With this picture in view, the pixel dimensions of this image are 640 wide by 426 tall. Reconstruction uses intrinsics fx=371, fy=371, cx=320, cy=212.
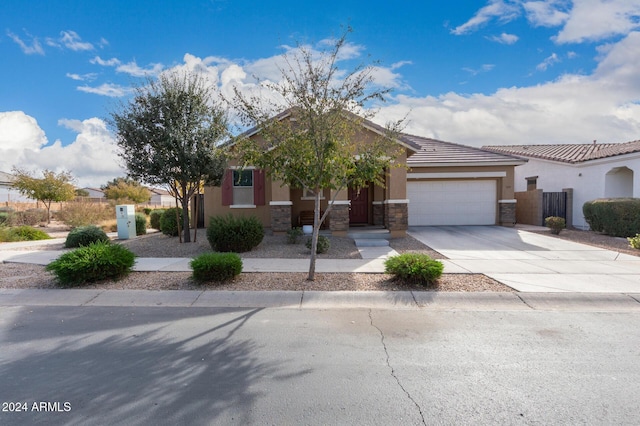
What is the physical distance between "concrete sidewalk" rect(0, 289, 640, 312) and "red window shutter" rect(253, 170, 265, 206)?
7850mm

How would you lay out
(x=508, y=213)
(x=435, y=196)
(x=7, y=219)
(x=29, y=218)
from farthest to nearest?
1. (x=29, y=218)
2. (x=7, y=219)
3. (x=435, y=196)
4. (x=508, y=213)

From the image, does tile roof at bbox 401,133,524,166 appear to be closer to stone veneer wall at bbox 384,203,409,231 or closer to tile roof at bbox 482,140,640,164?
tile roof at bbox 482,140,640,164

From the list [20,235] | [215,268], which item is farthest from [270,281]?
[20,235]

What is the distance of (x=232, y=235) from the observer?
34.4 feet

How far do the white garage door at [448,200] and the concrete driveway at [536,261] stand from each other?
244 centimetres

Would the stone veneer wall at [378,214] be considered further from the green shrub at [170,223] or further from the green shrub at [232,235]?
the green shrub at [170,223]

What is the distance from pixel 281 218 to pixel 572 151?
1755cm

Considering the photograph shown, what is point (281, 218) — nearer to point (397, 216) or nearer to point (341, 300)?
point (397, 216)

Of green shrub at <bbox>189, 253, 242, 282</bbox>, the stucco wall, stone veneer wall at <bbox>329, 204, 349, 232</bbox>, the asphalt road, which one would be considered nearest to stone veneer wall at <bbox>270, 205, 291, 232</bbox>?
stone veneer wall at <bbox>329, 204, 349, 232</bbox>

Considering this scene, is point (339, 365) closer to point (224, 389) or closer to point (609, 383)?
point (224, 389)

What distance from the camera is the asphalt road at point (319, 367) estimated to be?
3164mm

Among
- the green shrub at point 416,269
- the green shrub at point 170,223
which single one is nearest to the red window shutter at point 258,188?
the green shrub at point 170,223

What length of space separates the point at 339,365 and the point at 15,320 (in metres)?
5.01

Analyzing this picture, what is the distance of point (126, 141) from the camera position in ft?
35.6
